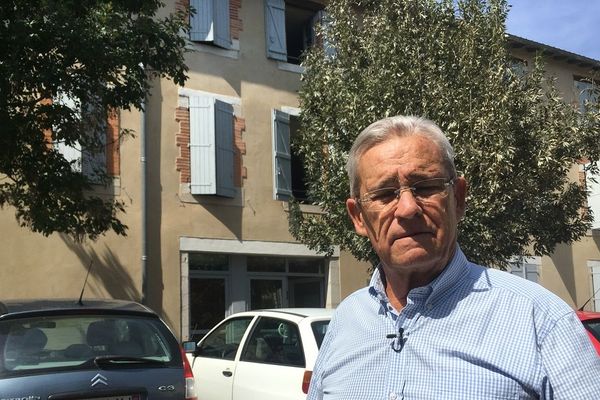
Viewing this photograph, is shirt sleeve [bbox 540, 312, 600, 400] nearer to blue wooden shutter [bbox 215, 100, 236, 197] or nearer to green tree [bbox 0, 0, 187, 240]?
green tree [bbox 0, 0, 187, 240]

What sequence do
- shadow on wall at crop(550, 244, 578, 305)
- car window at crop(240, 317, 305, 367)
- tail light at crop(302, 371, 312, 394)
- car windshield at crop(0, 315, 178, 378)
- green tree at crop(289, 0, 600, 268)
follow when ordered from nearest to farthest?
car windshield at crop(0, 315, 178, 378)
tail light at crop(302, 371, 312, 394)
car window at crop(240, 317, 305, 367)
green tree at crop(289, 0, 600, 268)
shadow on wall at crop(550, 244, 578, 305)

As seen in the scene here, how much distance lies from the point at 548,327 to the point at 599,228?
716 inches

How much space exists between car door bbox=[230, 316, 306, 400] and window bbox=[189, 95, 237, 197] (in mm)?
6019

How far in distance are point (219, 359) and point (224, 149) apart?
624 cm

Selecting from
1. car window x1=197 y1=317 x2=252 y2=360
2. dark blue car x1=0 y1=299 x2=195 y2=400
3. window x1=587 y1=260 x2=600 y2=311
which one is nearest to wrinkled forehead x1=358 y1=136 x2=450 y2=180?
dark blue car x1=0 y1=299 x2=195 y2=400

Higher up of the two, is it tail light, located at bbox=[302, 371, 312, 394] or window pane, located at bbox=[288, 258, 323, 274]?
window pane, located at bbox=[288, 258, 323, 274]

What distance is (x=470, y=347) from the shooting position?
5.14 ft

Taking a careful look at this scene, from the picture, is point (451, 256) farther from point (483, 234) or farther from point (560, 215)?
point (560, 215)

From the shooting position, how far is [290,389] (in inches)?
225

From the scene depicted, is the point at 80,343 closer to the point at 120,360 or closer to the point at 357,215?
A: the point at 120,360

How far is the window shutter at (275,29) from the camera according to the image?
13.8m

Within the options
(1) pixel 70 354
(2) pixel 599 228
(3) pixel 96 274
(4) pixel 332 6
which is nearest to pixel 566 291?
(2) pixel 599 228

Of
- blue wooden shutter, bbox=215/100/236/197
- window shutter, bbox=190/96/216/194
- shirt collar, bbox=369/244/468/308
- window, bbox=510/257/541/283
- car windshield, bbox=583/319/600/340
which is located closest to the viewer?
shirt collar, bbox=369/244/468/308

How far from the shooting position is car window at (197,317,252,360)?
271 inches
